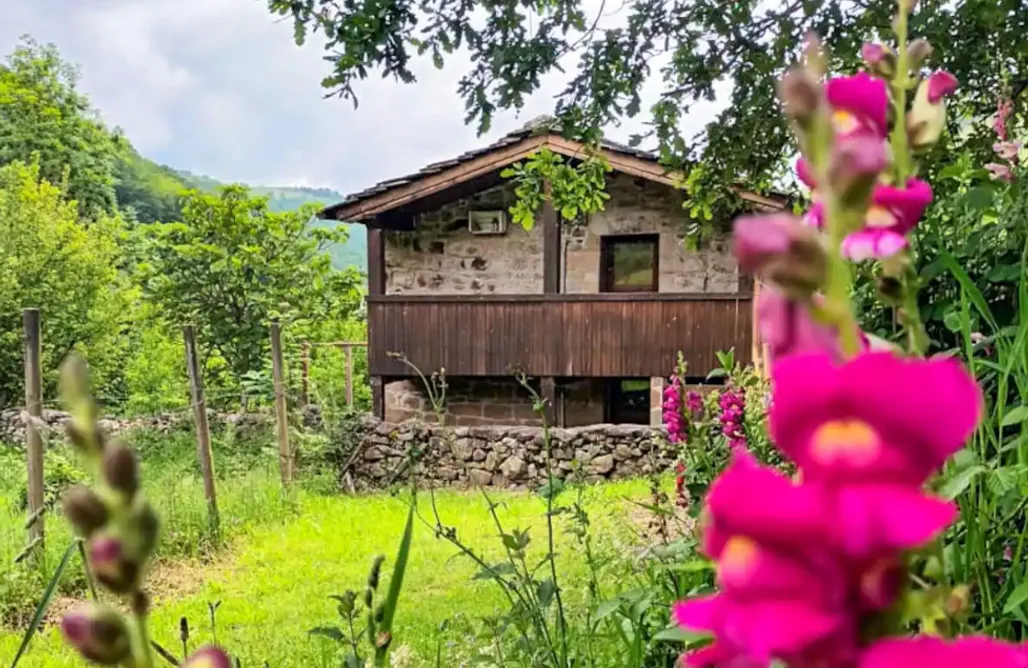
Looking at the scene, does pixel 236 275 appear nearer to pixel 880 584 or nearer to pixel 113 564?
pixel 113 564

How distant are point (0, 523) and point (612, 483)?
4.93m

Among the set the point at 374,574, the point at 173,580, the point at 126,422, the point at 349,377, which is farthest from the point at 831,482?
the point at 349,377

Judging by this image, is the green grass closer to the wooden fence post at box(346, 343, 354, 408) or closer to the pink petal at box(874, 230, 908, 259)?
the pink petal at box(874, 230, 908, 259)

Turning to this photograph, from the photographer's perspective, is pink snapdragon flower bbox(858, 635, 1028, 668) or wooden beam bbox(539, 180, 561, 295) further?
wooden beam bbox(539, 180, 561, 295)

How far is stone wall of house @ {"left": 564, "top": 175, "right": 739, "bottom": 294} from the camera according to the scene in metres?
8.51

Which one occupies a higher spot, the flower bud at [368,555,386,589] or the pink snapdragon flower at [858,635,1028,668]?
the pink snapdragon flower at [858,635,1028,668]

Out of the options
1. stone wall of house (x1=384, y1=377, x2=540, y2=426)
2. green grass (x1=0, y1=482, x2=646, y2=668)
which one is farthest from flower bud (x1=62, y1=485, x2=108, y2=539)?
stone wall of house (x1=384, y1=377, x2=540, y2=426)

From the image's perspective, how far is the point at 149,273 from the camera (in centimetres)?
1265

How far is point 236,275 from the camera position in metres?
11.9

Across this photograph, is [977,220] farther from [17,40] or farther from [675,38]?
[17,40]

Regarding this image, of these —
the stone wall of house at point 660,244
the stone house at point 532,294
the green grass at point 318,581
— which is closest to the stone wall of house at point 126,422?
the green grass at point 318,581

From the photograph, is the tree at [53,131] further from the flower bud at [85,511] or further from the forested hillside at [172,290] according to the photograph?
the flower bud at [85,511]

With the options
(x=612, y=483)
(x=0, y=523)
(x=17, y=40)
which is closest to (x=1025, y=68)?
(x=612, y=483)

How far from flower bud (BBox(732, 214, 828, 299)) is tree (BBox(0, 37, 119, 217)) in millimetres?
20053
